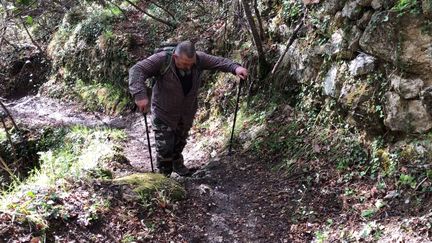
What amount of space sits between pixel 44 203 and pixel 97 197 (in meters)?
0.59

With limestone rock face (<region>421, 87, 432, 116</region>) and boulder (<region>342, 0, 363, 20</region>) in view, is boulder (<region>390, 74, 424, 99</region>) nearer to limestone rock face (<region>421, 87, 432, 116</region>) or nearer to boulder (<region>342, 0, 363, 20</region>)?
limestone rock face (<region>421, 87, 432, 116</region>)

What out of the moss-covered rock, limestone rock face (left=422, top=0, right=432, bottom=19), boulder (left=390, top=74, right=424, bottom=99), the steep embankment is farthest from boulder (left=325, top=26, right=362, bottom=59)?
the moss-covered rock

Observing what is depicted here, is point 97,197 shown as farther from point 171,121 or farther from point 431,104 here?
point 431,104

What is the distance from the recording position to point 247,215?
5.05 m

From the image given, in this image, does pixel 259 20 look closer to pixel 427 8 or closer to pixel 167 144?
pixel 167 144

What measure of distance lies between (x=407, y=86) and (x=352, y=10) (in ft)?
4.70

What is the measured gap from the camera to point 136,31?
42.6 ft

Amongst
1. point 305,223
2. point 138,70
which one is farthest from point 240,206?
point 138,70

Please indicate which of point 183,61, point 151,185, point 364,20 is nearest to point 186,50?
point 183,61

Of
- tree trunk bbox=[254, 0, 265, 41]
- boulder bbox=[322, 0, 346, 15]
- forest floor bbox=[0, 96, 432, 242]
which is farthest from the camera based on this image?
tree trunk bbox=[254, 0, 265, 41]

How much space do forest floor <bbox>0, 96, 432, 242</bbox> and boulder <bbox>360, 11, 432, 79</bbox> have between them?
A: 1.51 metres

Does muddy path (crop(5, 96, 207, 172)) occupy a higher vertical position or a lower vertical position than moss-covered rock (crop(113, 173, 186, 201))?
lower

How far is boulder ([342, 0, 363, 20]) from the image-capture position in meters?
5.47

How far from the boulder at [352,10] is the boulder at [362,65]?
569mm
